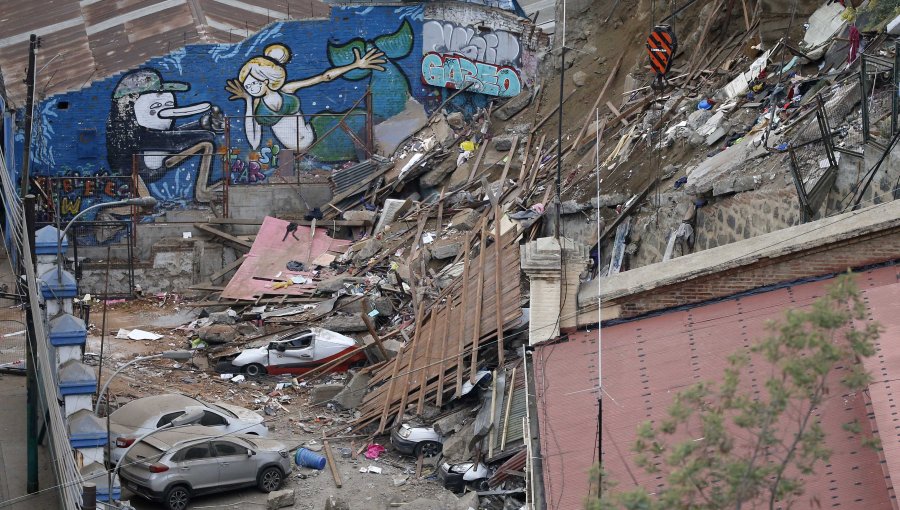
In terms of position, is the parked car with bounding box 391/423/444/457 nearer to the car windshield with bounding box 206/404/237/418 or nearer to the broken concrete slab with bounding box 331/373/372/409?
the broken concrete slab with bounding box 331/373/372/409

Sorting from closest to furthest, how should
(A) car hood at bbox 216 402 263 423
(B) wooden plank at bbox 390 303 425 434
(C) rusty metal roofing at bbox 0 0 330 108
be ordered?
(B) wooden plank at bbox 390 303 425 434 < (A) car hood at bbox 216 402 263 423 < (C) rusty metal roofing at bbox 0 0 330 108

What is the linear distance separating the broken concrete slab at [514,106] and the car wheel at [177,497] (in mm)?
18110

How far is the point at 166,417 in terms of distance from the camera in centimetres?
1830

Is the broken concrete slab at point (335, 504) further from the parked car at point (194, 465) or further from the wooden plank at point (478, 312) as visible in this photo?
the wooden plank at point (478, 312)

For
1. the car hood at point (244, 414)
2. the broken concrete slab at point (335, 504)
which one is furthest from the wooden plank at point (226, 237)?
the broken concrete slab at point (335, 504)

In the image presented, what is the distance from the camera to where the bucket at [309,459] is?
60.0 feet

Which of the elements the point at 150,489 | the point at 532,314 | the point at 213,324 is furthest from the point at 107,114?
the point at 532,314

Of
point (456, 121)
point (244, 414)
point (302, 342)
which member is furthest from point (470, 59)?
point (244, 414)

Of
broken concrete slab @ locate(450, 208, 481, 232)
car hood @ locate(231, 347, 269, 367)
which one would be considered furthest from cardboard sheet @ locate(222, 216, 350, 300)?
car hood @ locate(231, 347, 269, 367)

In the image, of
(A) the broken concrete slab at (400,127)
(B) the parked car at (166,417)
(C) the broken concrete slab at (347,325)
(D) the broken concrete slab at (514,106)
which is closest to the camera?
(B) the parked car at (166,417)

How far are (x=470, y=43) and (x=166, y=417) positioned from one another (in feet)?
61.7

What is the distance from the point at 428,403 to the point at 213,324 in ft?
26.0

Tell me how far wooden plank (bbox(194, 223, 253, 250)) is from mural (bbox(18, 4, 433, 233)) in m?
3.00

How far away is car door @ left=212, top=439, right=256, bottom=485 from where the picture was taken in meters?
17.1
